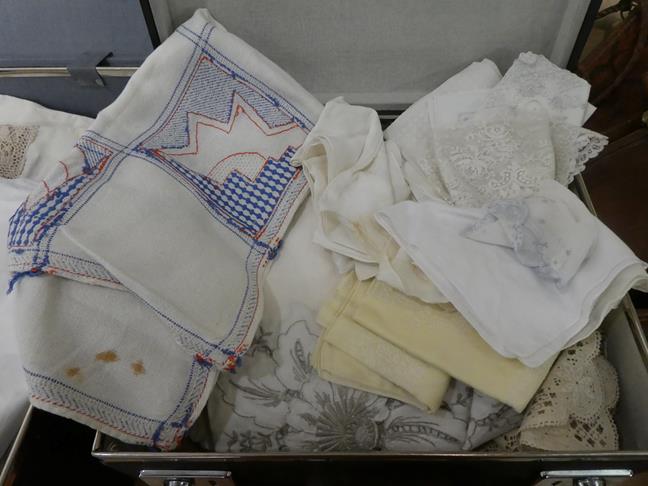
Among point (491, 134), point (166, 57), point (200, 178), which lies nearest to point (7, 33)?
point (166, 57)

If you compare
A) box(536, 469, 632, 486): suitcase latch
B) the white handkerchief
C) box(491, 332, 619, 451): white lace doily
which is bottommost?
box(536, 469, 632, 486): suitcase latch

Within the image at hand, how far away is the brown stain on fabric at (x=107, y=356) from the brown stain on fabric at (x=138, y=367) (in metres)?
0.02

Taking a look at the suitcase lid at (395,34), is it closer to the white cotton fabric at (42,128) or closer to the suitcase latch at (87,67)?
the suitcase latch at (87,67)

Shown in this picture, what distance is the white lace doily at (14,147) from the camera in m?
0.68

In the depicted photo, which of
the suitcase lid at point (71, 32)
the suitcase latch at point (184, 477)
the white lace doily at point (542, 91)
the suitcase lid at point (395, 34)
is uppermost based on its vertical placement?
the suitcase lid at point (71, 32)

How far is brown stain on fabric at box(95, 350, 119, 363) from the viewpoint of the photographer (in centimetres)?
41

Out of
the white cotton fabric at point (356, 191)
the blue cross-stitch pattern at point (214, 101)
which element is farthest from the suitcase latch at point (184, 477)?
the blue cross-stitch pattern at point (214, 101)

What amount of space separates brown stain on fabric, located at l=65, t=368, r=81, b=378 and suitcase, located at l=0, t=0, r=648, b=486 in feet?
0.28

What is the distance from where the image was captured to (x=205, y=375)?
455 mm

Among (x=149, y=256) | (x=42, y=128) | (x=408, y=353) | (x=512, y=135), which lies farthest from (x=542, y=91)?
(x=42, y=128)

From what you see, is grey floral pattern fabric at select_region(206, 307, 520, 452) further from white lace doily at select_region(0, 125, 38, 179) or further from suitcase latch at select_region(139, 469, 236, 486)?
white lace doily at select_region(0, 125, 38, 179)

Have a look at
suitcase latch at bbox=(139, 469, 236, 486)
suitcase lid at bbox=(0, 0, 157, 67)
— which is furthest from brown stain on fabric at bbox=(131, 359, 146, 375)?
suitcase lid at bbox=(0, 0, 157, 67)

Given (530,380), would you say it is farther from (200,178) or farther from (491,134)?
(200,178)

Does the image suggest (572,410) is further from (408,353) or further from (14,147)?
(14,147)
